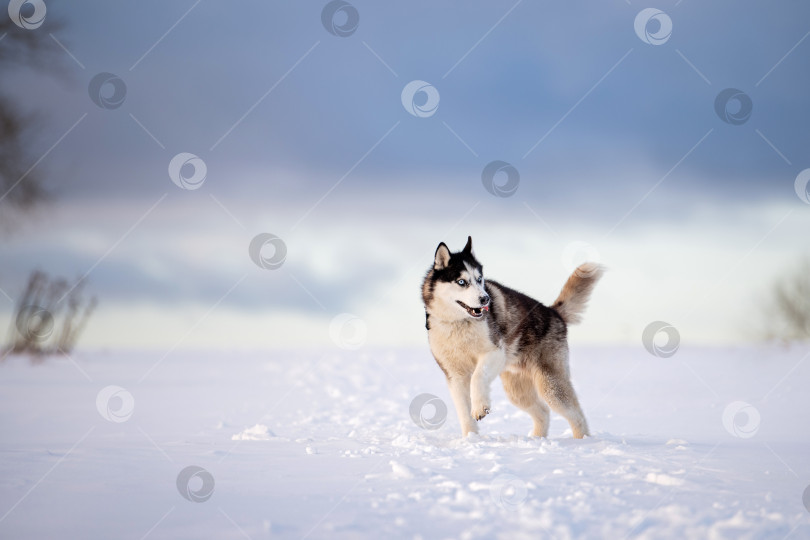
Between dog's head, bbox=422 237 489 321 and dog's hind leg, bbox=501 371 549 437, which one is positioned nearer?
dog's head, bbox=422 237 489 321

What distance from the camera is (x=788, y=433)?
8688mm

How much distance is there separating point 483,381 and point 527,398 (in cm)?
137

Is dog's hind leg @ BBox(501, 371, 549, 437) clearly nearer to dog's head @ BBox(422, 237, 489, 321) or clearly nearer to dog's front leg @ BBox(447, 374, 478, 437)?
dog's front leg @ BBox(447, 374, 478, 437)

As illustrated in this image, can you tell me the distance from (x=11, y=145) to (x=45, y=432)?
333 inches

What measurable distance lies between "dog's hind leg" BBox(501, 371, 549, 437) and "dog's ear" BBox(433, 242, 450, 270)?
5.51 feet

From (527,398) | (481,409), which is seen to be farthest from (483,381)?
(527,398)

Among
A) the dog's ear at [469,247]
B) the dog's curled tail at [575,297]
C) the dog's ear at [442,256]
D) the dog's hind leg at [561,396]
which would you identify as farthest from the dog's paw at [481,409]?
the dog's curled tail at [575,297]

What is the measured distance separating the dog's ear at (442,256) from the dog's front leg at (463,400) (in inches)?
47.4

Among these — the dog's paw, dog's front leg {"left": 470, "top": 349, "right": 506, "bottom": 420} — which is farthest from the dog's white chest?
the dog's paw

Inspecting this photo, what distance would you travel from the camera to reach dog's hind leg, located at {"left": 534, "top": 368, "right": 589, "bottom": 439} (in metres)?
7.45

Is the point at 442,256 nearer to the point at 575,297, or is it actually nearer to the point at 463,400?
the point at 463,400

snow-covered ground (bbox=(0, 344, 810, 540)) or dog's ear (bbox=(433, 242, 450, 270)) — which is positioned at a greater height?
dog's ear (bbox=(433, 242, 450, 270))

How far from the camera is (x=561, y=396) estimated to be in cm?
746

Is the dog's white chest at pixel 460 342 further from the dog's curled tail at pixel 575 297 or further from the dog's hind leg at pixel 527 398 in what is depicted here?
the dog's curled tail at pixel 575 297
